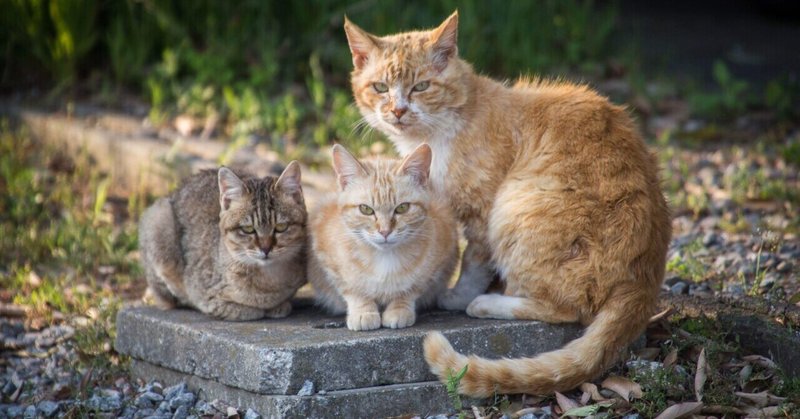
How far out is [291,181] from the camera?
4973mm

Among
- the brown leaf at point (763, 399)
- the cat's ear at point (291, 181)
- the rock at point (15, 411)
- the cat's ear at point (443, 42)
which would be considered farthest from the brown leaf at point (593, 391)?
the rock at point (15, 411)

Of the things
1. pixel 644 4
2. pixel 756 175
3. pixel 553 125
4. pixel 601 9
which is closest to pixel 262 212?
pixel 553 125

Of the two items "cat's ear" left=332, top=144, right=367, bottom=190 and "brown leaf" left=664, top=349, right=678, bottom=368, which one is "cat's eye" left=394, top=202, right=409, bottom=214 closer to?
"cat's ear" left=332, top=144, right=367, bottom=190

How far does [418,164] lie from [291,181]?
2.30ft

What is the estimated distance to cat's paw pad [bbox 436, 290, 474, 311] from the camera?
513 centimetres

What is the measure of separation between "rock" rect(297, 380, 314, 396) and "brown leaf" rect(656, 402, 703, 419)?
5.20 feet

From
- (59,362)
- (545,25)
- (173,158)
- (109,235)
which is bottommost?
(59,362)

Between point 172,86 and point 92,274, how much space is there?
9.21 feet

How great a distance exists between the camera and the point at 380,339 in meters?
4.47

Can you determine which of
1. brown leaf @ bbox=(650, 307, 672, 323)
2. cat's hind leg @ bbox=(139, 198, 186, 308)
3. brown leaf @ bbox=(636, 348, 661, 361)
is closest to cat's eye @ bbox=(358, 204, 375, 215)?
cat's hind leg @ bbox=(139, 198, 186, 308)

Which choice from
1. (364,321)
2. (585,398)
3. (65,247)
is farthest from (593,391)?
(65,247)

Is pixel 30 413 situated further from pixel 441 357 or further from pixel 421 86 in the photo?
pixel 421 86

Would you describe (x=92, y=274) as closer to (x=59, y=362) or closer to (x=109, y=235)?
(x=109, y=235)

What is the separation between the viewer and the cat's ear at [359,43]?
523cm
